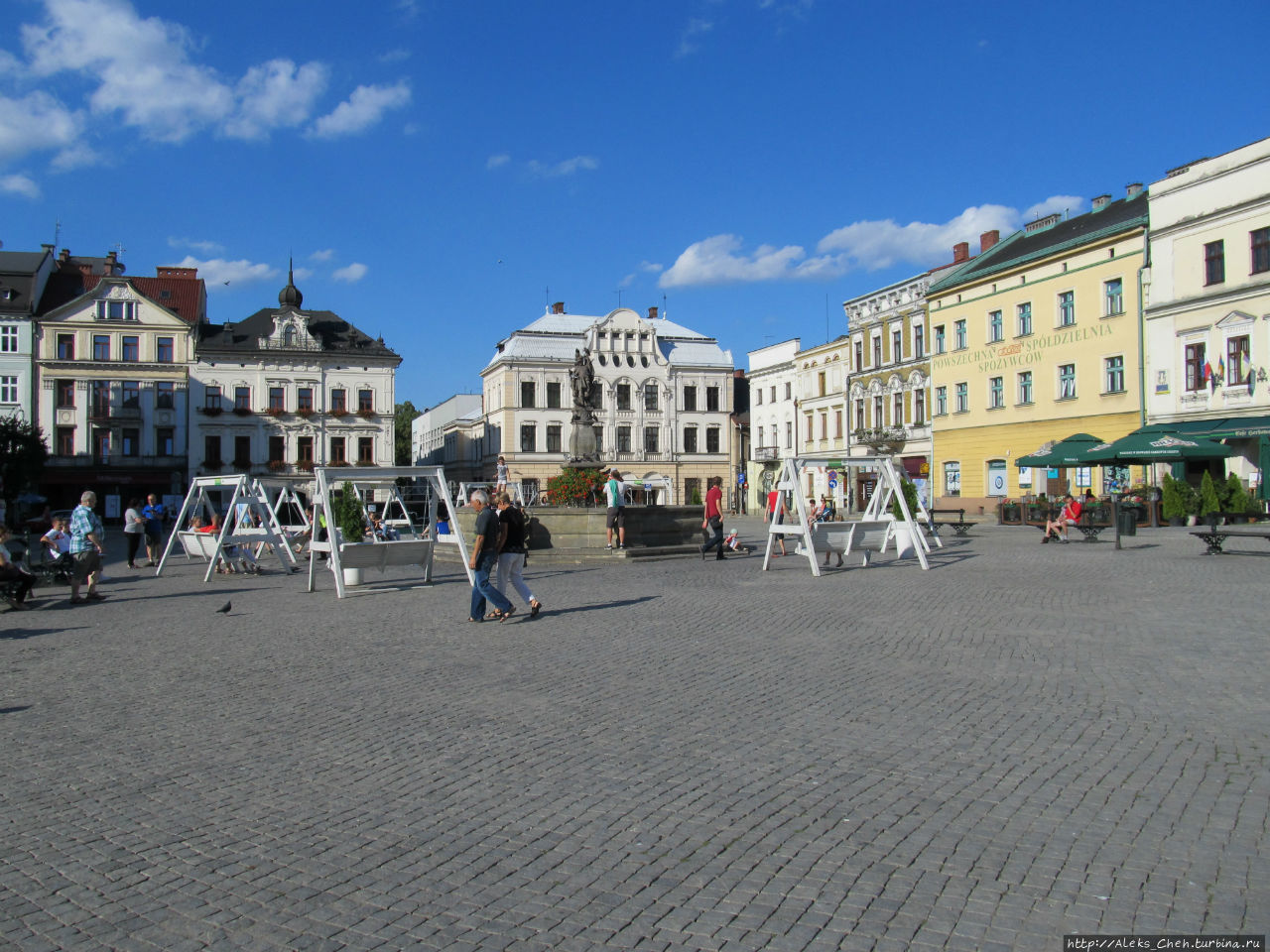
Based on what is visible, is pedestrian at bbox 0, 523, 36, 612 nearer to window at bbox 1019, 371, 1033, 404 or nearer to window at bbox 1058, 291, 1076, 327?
window at bbox 1058, 291, 1076, 327

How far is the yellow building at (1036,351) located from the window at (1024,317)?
2.0 inches

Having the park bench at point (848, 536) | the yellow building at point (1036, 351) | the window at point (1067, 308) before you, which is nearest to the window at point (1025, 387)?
the yellow building at point (1036, 351)

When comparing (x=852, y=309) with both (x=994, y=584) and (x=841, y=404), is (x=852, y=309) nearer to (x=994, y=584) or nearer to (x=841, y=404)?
(x=841, y=404)

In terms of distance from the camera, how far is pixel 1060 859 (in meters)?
4.53

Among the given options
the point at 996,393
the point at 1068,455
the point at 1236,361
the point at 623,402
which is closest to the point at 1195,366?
the point at 1236,361

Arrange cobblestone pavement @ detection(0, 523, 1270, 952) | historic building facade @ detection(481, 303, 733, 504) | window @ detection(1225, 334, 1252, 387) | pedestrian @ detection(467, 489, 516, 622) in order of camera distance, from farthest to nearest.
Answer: historic building facade @ detection(481, 303, 733, 504) < window @ detection(1225, 334, 1252, 387) < pedestrian @ detection(467, 489, 516, 622) < cobblestone pavement @ detection(0, 523, 1270, 952)

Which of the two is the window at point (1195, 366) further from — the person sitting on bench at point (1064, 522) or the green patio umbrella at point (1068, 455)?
the person sitting on bench at point (1064, 522)

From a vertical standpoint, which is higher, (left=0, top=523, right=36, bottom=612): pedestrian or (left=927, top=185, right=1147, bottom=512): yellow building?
(left=927, top=185, right=1147, bottom=512): yellow building

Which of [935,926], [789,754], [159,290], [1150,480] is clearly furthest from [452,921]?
[159,290]

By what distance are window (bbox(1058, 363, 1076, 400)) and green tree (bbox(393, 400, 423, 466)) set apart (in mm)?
79696

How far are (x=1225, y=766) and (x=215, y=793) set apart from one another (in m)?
5.62

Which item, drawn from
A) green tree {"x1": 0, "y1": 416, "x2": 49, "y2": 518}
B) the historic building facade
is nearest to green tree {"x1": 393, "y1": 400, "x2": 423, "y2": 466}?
the historic building facade

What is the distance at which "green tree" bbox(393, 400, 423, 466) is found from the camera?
4673 inches

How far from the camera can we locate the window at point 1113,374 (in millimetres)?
40688
